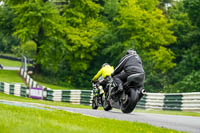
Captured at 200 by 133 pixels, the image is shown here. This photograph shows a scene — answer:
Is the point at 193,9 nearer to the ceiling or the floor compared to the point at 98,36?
nearer to the ceiling

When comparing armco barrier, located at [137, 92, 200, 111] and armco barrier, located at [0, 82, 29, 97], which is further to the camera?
armco barrier, located at [0, 82, 29, 97]

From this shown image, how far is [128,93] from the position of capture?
14.4m

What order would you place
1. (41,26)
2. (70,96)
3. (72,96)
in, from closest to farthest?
(72,96) → (70,96) → (41,26)

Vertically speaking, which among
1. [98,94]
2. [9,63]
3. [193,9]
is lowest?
[9,63]

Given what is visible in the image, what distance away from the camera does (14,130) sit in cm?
724

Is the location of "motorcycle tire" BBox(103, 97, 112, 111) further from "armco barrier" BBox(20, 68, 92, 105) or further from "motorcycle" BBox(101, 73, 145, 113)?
"armco barrier" BBox(20, 68, 92, 105)

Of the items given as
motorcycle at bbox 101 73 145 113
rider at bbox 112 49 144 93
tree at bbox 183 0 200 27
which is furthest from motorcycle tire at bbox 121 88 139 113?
tree at bbox 183 0 200 27

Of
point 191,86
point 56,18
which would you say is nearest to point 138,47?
point 56,18

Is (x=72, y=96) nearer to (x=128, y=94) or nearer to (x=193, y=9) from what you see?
(x=128, y=94)

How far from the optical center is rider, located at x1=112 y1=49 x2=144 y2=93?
1405cm

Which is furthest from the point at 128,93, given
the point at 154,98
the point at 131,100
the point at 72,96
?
the point at 72,96

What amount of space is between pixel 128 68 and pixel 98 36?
36207mm

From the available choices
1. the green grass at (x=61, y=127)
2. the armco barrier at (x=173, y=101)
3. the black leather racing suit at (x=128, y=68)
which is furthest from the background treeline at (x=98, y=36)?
the green grass at (x=61, y=127)

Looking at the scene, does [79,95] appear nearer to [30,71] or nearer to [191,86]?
[191,86]
